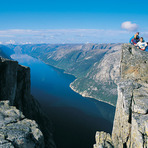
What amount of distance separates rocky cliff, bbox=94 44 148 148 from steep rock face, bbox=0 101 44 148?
11.5 meters

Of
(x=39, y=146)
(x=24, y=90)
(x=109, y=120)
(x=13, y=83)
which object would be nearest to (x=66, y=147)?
(x=24, y=90)

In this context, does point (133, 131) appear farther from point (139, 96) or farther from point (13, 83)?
point (13, 83)

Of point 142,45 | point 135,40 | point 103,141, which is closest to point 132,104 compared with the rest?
point 103,141

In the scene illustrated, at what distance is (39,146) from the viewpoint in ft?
55.8

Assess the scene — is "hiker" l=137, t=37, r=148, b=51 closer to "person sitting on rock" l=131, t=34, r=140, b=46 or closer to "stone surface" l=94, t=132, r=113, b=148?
"person sitting on rock" l=131, t=34, r=140, b=46

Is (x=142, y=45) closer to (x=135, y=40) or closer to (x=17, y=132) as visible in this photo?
(x=135, y=40)

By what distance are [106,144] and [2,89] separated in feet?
111

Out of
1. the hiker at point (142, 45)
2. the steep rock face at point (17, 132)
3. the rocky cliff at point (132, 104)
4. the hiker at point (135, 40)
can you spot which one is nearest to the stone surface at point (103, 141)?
the rocky cliff at point (132, 104)

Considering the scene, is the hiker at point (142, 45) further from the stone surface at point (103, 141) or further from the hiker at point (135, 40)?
the stone surface at point (103, 141)

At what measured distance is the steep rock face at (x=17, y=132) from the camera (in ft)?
45.7

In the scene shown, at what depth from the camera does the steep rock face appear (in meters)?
13.9

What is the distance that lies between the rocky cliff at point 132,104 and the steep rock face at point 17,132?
11.5 meters

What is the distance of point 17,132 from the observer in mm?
15406

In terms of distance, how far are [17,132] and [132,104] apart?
51.6 ft
